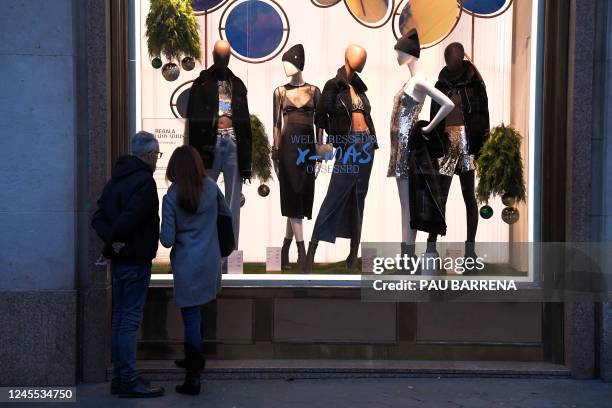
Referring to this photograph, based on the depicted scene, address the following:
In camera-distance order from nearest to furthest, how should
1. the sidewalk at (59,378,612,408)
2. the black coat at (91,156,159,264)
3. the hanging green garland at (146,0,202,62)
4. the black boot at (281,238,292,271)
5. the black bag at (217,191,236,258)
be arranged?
the black coat at (91,156,159,264), the sidewalk at (59,378,612,408), the black bag at (217,191,236,258), the hanging green garland at (146,0,202,62), the black boot at (281,238,292,271)

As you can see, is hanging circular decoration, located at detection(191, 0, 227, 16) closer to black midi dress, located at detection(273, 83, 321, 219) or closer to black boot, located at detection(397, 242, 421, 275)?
black midi dress, located at detection(273, 83, 321, 219)

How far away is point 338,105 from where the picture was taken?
7.09 m

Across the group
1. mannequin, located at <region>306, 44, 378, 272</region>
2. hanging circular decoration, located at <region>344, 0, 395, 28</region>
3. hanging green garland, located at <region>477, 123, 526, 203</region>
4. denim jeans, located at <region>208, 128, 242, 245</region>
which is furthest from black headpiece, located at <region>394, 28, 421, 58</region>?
denim jeans, located at <region>208, 128, 242, 245</region>

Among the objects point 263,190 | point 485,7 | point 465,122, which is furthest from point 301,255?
point 485,7

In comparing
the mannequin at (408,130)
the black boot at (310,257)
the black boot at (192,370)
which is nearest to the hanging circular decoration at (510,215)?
the mannequin at (408,130)

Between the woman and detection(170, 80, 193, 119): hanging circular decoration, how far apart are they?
99 cm

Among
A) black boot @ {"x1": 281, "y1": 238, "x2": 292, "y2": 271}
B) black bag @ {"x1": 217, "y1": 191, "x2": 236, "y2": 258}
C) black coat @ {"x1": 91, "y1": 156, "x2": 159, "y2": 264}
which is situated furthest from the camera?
black boot @ {"x1": 281, "y1": 238, "x2": 292, "y2": 271}

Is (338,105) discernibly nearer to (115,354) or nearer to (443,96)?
(443,96)

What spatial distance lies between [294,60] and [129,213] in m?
2.03

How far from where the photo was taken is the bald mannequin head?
23.2 ft

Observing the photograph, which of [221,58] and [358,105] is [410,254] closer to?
[358,105]

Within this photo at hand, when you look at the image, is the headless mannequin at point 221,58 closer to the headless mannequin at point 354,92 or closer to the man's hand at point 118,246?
the headless mannequin at point 354,92

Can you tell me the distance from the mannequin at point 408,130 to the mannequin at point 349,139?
20 cm

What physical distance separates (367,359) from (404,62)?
2.37m
